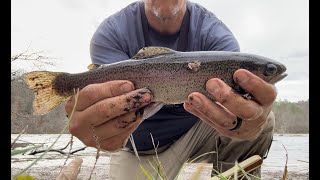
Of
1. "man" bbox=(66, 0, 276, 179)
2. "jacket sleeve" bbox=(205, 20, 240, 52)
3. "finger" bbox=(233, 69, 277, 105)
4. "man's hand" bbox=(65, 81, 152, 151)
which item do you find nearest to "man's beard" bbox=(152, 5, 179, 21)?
"man" bbox=(66, 0, 276, 179)

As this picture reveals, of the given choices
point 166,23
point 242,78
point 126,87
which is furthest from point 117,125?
point 166,23

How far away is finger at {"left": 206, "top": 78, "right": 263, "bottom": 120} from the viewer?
2.46 m

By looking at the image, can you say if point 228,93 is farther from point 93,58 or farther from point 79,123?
point 93,58

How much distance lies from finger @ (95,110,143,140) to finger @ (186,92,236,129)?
1.09 feet

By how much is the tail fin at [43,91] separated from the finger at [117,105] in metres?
0.20

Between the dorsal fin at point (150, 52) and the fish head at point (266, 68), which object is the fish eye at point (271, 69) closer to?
the fish head at point (266, 68)

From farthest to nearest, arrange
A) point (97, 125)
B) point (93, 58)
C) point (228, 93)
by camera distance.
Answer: point (93, 58)
point (97, 125)
point (228, 93)

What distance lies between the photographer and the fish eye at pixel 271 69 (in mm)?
2598

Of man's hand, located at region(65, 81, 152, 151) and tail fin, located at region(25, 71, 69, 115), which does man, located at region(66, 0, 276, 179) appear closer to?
man's hand, located at region(65, 81, 152, 151)

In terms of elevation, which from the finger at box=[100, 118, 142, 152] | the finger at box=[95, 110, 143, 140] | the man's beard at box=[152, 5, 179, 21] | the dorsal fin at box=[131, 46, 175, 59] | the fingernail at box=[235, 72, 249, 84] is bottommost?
the finger at box=[100, 118, 142, 152]
